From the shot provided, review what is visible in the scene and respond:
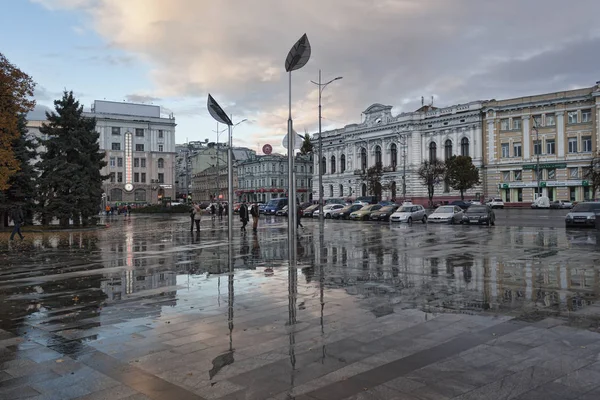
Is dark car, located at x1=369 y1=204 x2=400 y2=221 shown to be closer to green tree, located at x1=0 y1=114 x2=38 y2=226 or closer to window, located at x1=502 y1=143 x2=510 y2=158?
green tree, located at x1=0 y1=114 x2=38 y2=226

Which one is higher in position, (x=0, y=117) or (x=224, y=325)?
(x=0, y=117)

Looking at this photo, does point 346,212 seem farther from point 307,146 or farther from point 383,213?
point 307,146

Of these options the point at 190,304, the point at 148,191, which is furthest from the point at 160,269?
the point at 148,191

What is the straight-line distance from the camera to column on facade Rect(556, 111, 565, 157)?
235 feet

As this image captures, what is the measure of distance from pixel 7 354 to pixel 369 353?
4.64 metres

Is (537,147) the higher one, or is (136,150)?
(136,150)

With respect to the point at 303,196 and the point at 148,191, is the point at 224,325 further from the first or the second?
the point at 303,196

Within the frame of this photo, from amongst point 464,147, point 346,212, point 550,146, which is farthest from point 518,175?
point 346,212

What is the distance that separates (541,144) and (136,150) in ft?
254

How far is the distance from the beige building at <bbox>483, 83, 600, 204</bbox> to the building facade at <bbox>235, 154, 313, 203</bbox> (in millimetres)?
51618

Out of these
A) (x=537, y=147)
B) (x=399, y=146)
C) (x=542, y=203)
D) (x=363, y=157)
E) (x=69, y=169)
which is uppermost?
(x=399, y=146)

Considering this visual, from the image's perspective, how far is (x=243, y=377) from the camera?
5.26 meters

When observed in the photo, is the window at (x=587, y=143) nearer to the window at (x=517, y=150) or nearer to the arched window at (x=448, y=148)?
the window at (x=517, y=150)

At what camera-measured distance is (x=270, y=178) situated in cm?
11775
